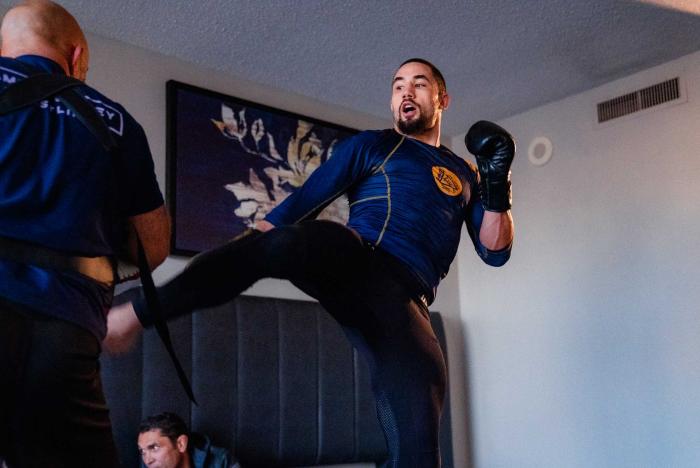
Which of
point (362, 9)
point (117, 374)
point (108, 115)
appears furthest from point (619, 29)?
point (108, 115)

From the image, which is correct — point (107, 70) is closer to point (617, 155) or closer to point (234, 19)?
point (234, 19)

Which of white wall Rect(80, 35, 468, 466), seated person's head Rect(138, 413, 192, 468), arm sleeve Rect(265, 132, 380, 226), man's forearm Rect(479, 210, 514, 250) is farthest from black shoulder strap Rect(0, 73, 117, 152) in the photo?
white wall Rect(80, 35, 468, 466)

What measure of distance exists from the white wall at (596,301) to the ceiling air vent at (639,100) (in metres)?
0.05

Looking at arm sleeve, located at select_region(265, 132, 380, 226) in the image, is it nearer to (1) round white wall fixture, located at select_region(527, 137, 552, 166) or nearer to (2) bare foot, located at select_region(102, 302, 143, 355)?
(2) bare foot, located at select_region(102, 302, 143, 355)

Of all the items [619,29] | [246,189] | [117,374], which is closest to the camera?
[117,374]

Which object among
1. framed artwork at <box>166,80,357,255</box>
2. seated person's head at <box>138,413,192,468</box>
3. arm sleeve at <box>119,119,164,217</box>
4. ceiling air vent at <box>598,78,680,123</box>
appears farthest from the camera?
ceiling air vent at <box>598,78,680,123</box>

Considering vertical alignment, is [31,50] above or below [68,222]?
above

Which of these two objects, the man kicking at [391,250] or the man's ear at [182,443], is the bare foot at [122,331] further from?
the man's ear at [182,443]

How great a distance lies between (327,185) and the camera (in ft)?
7.20

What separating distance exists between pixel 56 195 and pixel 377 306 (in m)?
0.93

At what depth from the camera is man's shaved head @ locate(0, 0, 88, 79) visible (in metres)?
1.39

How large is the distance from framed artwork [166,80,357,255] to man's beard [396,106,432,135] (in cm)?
163

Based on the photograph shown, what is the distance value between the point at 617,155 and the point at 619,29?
2.46 ft

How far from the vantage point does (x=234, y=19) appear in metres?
3.52
